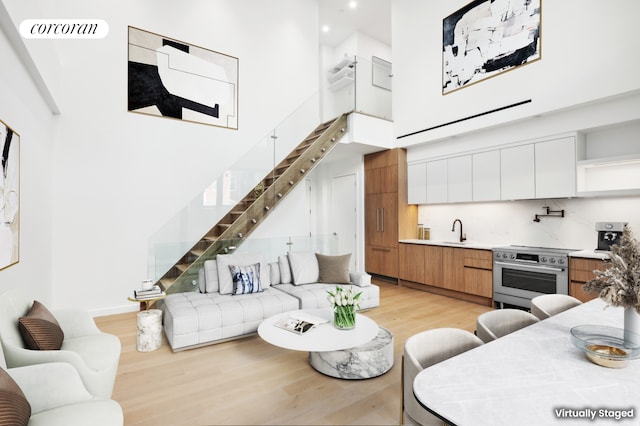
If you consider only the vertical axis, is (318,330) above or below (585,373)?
below

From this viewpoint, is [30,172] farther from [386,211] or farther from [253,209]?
[386,211]

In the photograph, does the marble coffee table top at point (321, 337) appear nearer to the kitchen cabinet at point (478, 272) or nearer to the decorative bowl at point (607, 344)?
the decorative bowl at point (607, 344)

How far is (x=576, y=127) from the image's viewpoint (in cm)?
417

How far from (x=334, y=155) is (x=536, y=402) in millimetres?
6642

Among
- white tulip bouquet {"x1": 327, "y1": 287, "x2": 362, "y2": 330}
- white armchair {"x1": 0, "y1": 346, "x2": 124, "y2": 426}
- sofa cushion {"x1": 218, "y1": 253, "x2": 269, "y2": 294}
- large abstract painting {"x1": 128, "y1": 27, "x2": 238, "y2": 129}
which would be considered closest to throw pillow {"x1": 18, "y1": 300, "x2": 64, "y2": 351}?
white armchair {"x1": 0, "y1": 346, "x2": 124, "y2": 426}

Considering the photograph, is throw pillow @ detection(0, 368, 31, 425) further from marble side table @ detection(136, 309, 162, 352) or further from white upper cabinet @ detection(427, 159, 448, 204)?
white upper cabinet @ detection(427, 159, 448, 204)

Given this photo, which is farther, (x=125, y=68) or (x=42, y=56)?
(x=125, y=68)

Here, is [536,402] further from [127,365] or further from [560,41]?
[560,41]

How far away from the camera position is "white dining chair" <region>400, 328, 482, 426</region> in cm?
144

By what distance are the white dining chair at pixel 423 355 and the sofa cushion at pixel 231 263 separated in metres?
2.86

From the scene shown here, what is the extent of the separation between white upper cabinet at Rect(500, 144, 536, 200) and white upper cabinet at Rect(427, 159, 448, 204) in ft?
3.23

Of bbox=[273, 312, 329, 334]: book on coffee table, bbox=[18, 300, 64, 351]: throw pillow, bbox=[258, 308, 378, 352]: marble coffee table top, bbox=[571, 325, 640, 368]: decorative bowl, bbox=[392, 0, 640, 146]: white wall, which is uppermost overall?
bbox=[392, 0, 640, 146]: white wall

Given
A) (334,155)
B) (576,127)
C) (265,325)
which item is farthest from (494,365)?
(334,155)

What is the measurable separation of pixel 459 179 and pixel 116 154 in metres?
5.50
